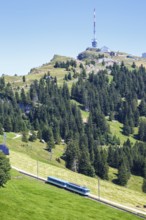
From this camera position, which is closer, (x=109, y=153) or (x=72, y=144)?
(x=72, y=144)

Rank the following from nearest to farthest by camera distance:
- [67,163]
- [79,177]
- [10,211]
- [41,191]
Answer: [10,211], [41,191], [79,177], [67,163]

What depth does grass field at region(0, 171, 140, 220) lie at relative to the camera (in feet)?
250

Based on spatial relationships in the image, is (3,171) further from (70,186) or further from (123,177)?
(123,177)

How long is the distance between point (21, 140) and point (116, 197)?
8383 centimetres

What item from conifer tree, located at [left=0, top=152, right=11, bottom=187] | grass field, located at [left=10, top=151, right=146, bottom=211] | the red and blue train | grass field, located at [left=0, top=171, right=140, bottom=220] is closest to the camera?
grass field, located at [left=0, top=171, right=140, bottom=220]

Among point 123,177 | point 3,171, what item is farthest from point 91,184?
point 123,177

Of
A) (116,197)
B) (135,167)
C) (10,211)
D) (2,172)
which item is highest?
(2,172)

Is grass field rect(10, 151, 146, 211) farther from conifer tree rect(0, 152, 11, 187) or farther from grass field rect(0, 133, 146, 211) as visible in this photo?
conifer tree rect(0, 152, 11, 187)

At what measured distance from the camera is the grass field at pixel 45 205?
76062 mm

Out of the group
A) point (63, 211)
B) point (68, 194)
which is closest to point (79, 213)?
point (63, 211)

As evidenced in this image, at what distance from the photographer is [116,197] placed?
10462cm

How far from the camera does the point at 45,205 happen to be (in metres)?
83.6

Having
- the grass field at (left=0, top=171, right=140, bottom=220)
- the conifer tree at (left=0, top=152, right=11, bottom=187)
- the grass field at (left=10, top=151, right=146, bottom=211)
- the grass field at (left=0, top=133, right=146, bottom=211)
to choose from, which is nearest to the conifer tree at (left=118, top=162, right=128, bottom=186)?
the grass field at (left=0, top=133, right=146, bottom=211)

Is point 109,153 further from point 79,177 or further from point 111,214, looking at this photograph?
point 111,214
